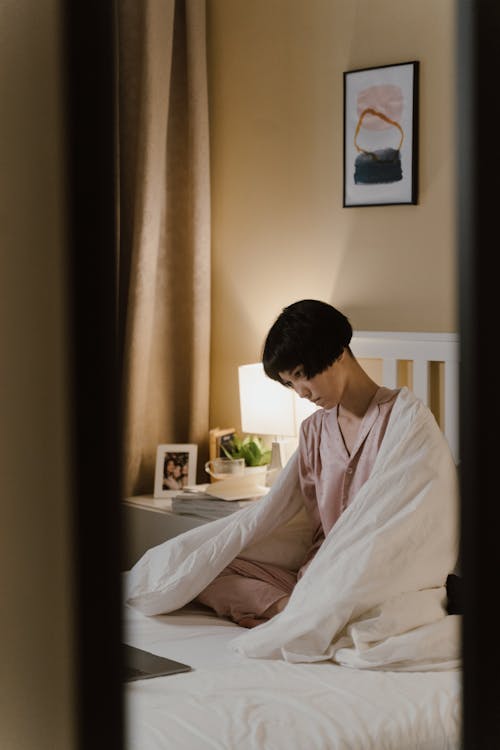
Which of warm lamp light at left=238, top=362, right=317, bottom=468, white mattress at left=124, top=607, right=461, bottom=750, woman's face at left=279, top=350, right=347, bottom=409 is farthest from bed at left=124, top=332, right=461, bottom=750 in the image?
warm lamp light at left=238, top=362, right=317, bottom=468

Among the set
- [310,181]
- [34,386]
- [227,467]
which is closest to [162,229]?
[310,181]

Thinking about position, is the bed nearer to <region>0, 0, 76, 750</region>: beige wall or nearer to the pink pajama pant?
the pink pajama pant

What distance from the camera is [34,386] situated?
809mm

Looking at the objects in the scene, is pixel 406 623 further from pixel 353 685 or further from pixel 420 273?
pixel 420 273

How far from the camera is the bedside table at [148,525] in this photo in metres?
3.13

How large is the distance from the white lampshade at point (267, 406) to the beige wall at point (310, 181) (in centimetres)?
23

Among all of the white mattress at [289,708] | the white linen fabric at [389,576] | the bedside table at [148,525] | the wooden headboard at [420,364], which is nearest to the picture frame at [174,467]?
the bedside table at [148,525]

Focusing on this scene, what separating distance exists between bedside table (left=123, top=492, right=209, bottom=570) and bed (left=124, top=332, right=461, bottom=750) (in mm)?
830

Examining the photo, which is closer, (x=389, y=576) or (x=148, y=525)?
(x=389, y=576)

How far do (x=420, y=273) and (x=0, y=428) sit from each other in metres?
2.26

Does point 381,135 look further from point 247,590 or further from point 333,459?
point 247,590

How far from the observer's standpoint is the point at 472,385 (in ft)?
2.47

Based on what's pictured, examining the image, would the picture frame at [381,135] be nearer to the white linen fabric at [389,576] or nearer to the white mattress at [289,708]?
the white linen fabric at [389,576]

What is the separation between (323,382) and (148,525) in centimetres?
107
